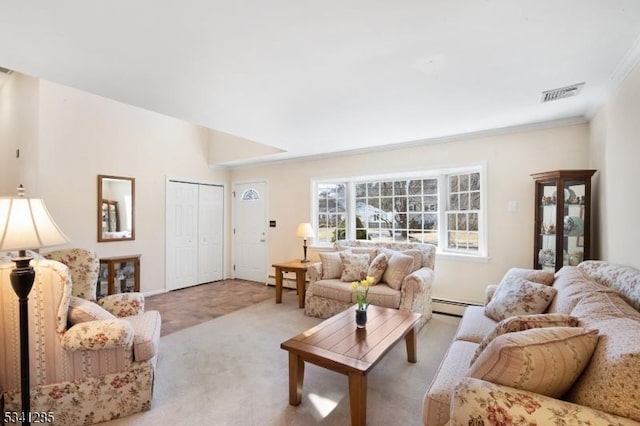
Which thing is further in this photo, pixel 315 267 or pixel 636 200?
pixel 315 267

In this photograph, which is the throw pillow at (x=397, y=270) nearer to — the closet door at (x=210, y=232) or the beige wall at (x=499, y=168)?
the beige wall at (x=499, y=168)

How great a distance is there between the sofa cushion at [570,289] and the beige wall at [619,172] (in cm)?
37

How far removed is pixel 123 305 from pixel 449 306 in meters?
3.70

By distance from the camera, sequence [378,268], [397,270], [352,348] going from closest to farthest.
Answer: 1. [352,348]
2. [397,270]
3. [378,268]

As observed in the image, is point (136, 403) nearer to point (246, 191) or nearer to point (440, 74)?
point (440, 74)

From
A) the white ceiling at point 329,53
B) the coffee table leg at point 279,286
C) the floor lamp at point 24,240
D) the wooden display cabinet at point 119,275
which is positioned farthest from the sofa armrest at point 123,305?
the coffee table leg at point 279,286

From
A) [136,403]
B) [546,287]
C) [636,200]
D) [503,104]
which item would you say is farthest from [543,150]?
[136,403]

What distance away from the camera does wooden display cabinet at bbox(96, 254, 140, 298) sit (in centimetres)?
426

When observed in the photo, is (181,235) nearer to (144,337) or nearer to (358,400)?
(144,337)

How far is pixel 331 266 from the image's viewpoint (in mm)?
4012

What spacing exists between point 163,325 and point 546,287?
389cm

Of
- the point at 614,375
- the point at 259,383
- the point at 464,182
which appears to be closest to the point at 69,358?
the point at 259,383

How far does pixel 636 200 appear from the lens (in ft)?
6.72

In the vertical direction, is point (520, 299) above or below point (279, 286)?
above
